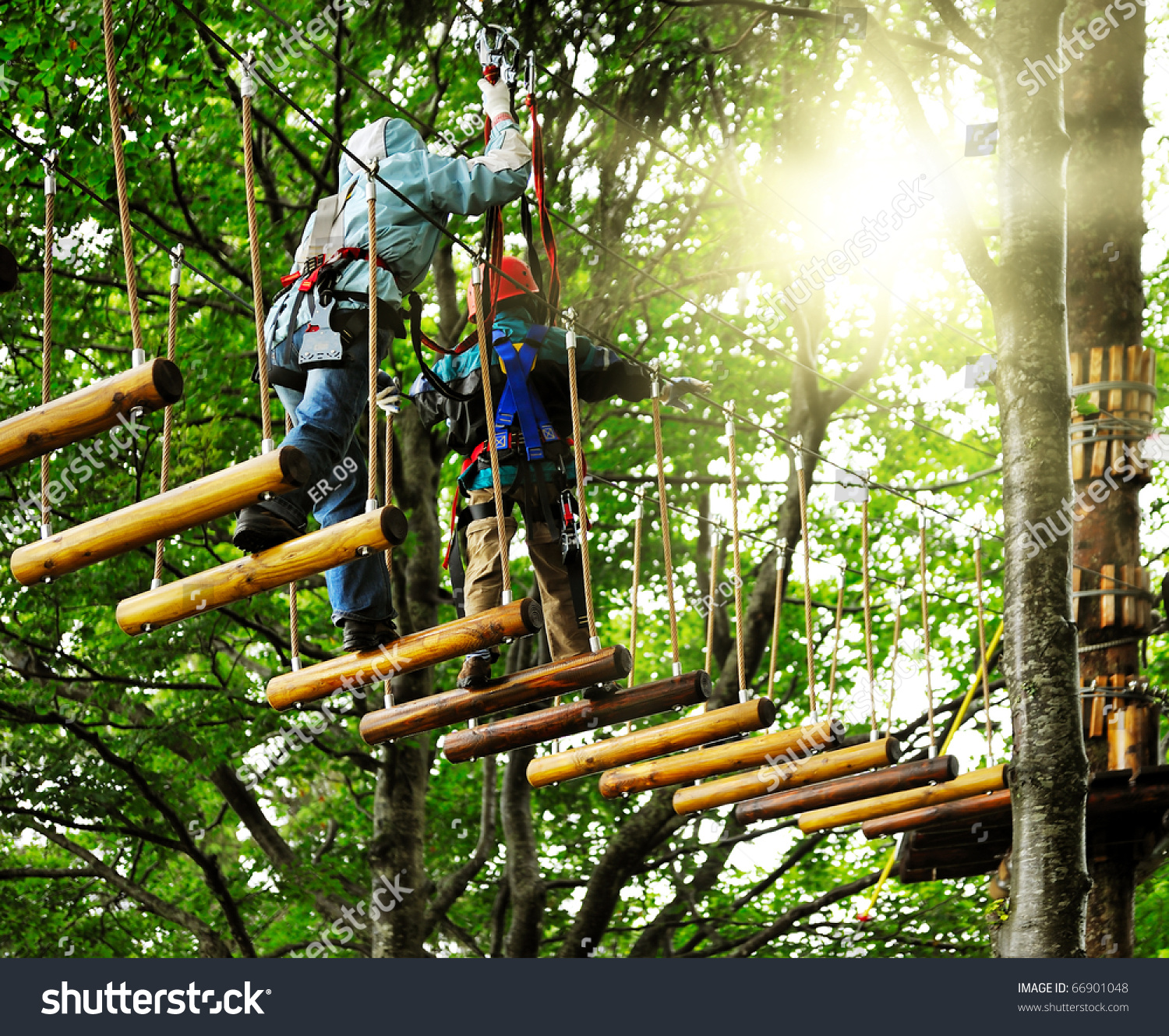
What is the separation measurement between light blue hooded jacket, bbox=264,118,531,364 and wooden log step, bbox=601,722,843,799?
6.36ft

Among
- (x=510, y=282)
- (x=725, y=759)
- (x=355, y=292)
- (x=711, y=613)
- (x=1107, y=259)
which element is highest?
(x=1107, y=259)

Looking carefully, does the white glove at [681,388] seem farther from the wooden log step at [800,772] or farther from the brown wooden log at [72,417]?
the brown wooden log at [72,417]

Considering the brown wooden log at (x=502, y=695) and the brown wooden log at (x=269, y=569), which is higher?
the brown wooden log at (x=269, y=569)

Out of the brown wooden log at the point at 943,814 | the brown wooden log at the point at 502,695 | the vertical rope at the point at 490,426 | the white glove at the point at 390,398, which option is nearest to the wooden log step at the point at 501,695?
the brown wooden log at the point at 502,695

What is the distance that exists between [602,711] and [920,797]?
1915mm

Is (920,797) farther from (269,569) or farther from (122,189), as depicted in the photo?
(122,189)

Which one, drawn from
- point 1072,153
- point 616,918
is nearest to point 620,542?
point 616,918

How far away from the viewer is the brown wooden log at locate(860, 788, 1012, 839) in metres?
5.44

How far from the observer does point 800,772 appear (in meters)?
4.92

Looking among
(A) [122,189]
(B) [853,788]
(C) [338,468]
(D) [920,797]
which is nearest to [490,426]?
(C) [338,468]

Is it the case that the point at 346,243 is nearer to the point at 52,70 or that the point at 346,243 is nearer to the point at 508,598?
the point at 508,598

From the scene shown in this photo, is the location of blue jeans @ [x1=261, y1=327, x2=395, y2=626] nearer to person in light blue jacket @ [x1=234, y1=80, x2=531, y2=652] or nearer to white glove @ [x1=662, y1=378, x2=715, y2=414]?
person in light blue jacket @ [x1=234, y1=80, x2=531, y2=652]

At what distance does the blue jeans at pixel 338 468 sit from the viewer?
3768mm

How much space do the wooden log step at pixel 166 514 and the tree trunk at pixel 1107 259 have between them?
4286 mm
